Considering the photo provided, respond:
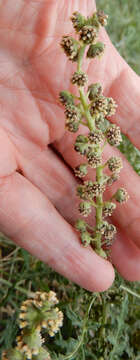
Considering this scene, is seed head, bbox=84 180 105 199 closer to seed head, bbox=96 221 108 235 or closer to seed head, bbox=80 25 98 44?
seed head, bbox=96 221 108 235

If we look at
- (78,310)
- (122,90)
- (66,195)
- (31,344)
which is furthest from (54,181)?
(31,344)

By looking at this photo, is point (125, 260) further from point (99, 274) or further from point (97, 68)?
point (97, 68)

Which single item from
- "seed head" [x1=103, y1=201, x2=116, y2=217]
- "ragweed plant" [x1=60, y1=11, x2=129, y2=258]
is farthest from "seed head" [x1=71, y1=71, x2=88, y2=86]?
"seed head" [x1=103, y1=201, x2=116, y2=217]

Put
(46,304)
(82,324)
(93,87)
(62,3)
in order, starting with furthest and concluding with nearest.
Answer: (62,3) < (82,324) < (93,87) < (46,304)

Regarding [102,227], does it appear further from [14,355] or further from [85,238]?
[14,355]

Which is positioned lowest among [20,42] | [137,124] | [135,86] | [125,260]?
[125,260]

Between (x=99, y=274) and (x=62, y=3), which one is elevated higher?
(x=62, y=3)

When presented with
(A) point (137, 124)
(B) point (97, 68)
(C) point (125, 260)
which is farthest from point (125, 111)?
(C) point (125, 260)
